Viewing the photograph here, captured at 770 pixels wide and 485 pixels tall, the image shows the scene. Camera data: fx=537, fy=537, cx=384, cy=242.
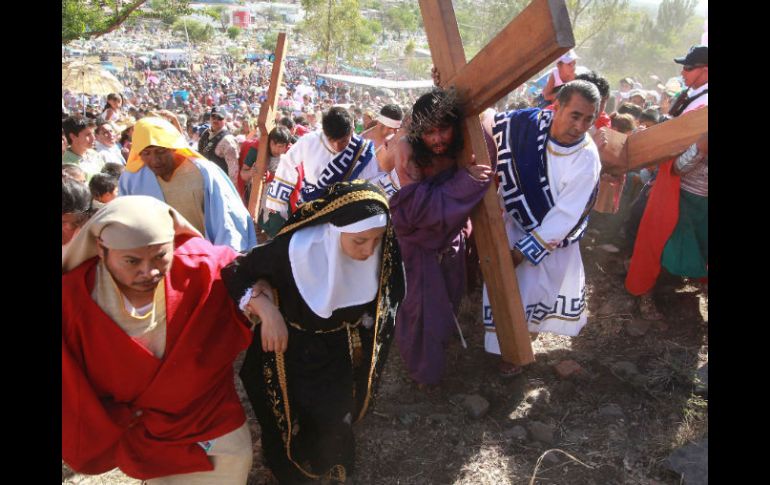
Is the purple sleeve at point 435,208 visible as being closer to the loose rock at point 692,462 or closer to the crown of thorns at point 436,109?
the crown of thorns at point 436,109

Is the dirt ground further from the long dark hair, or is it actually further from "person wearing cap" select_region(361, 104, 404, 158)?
"person wearing cap" select_region(361, 104, 404, 158)

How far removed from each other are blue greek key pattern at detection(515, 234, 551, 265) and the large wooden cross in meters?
0.21

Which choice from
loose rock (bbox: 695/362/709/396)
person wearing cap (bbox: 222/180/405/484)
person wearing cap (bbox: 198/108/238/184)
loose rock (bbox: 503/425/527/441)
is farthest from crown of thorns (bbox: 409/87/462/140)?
person wearing cap (bbox: 198/108/238/184)

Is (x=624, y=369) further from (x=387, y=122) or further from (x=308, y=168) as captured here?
(x=387, y=122)

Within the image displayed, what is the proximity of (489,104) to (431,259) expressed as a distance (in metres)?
1.07

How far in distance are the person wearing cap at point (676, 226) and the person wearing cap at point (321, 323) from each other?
2.69 metres

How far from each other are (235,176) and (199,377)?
4.95 metres

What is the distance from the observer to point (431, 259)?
11.6 feet

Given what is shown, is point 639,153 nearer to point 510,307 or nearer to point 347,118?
point 510,307

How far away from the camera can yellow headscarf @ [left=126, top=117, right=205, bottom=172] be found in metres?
3.42

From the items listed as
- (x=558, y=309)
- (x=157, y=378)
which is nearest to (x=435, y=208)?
(x=558, y=309)

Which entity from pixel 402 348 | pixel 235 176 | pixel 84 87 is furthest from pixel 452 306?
pixel 84 87

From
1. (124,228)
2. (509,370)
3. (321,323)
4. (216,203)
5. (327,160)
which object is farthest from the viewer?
(327,160)

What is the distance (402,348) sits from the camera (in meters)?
A: 3.66
